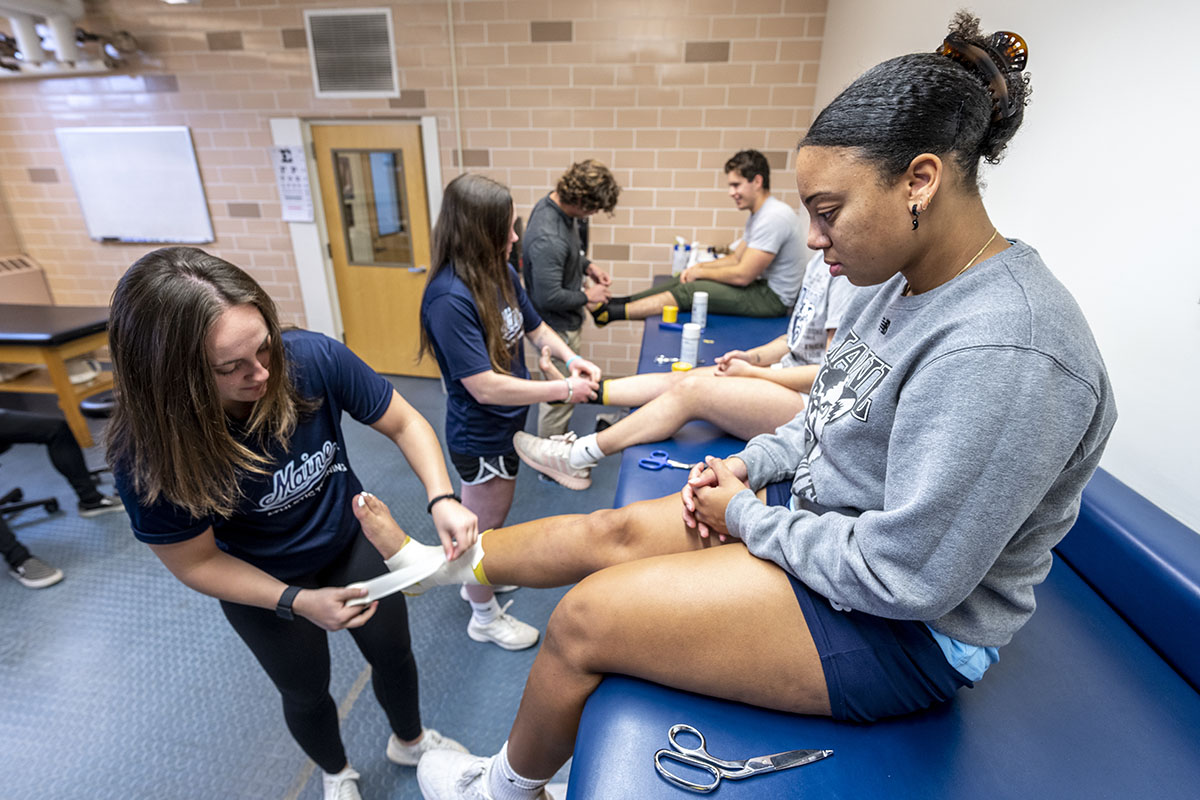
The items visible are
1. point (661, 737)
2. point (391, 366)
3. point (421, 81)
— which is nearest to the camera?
point (661, 737)

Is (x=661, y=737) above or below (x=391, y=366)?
above

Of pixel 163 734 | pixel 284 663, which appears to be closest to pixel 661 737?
pixel 284 663

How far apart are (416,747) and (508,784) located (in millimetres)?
592

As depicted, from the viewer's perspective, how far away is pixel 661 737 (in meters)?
0.82

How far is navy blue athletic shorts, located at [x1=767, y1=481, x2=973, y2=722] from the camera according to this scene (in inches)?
32.6

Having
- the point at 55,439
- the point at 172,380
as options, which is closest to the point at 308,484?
the point at 172,380

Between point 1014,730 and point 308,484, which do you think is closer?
point 1014,730

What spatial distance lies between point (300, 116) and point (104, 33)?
1562 mm

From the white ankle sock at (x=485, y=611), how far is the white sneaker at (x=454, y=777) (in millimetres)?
603

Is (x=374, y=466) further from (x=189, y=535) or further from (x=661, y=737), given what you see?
(x=661, y=737)

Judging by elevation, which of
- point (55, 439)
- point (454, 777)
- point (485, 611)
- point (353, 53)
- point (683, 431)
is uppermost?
point (353, 53)

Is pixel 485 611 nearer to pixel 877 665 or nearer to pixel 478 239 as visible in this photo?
pixel 478 239

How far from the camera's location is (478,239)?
1604 millimetres

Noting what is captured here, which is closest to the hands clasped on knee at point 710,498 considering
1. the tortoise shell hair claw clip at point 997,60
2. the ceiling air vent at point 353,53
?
the tortoise shell hair claw clip at point 997,60
